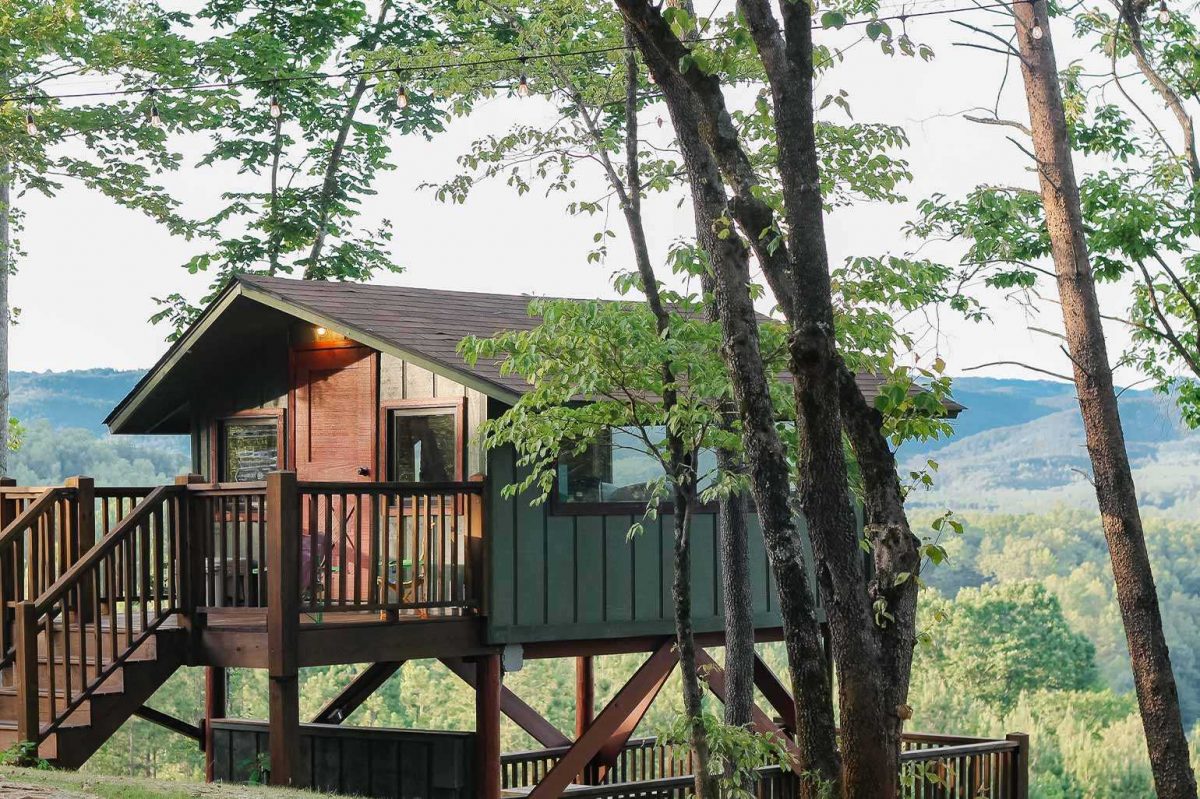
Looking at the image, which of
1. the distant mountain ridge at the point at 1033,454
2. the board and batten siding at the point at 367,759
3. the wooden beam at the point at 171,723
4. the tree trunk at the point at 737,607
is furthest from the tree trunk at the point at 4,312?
the distant mountain ridge at the point at 1033,454

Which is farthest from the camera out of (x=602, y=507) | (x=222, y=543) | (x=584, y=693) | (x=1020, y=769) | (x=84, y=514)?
(x=584, y=693)

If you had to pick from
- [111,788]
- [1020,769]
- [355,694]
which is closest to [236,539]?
[111,788]

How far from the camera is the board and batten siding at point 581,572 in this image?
13109mm

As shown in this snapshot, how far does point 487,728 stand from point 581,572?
5.24 ft

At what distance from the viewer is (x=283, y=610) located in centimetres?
1174

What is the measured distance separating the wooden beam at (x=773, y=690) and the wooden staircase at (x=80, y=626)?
5.97 m

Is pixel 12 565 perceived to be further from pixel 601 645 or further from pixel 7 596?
pixel 601 645

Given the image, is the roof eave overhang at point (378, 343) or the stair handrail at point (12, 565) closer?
the stair handrail at point (12, 565)

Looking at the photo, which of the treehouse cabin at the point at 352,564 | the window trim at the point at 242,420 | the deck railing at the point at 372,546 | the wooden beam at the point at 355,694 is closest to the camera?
the treehouse cabin at the point at 352,564

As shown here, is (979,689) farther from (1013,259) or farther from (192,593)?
(192,593)

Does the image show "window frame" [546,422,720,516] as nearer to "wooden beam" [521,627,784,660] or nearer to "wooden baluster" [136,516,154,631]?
"wooden beam" [521,627,784,660]

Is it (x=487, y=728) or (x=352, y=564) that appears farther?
(x=352, y=564)

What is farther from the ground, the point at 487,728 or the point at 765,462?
the point at 765,462

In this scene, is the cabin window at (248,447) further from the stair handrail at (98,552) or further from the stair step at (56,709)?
the stair step at (56,709)
